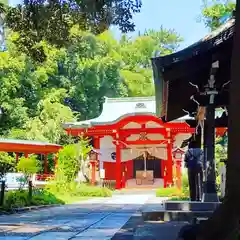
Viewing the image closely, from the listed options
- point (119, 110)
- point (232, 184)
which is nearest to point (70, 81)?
point (119, 110)

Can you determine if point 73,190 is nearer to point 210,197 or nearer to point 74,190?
point 74,190

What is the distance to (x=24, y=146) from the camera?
70.1 feet

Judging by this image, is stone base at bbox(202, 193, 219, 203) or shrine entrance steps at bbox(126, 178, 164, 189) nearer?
stone base at bbox(202, 193, 219, 203)

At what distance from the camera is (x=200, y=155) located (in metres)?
8.23

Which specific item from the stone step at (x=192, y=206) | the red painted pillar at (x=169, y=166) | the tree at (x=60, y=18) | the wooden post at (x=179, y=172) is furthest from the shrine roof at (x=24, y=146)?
the stone step at (x=192, y=206)

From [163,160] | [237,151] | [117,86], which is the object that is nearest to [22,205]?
[237,151]

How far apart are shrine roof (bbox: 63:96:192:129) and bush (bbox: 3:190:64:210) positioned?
24.7 feet

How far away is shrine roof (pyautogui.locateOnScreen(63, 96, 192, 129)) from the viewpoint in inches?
909

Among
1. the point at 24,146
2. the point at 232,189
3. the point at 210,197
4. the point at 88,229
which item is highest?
the point at 24,146

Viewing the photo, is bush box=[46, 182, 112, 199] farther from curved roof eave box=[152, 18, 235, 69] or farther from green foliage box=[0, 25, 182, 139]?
curved roof eave box=[152, 18, 235, 69]

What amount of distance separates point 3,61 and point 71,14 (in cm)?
1711

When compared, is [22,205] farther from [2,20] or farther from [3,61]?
[3,61]

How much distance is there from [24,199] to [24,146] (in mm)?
7818

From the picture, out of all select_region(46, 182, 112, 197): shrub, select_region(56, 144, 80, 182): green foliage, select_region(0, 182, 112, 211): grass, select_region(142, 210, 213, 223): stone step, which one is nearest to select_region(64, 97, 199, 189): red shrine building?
select_region(56, 144, 80, 182): green foliage
